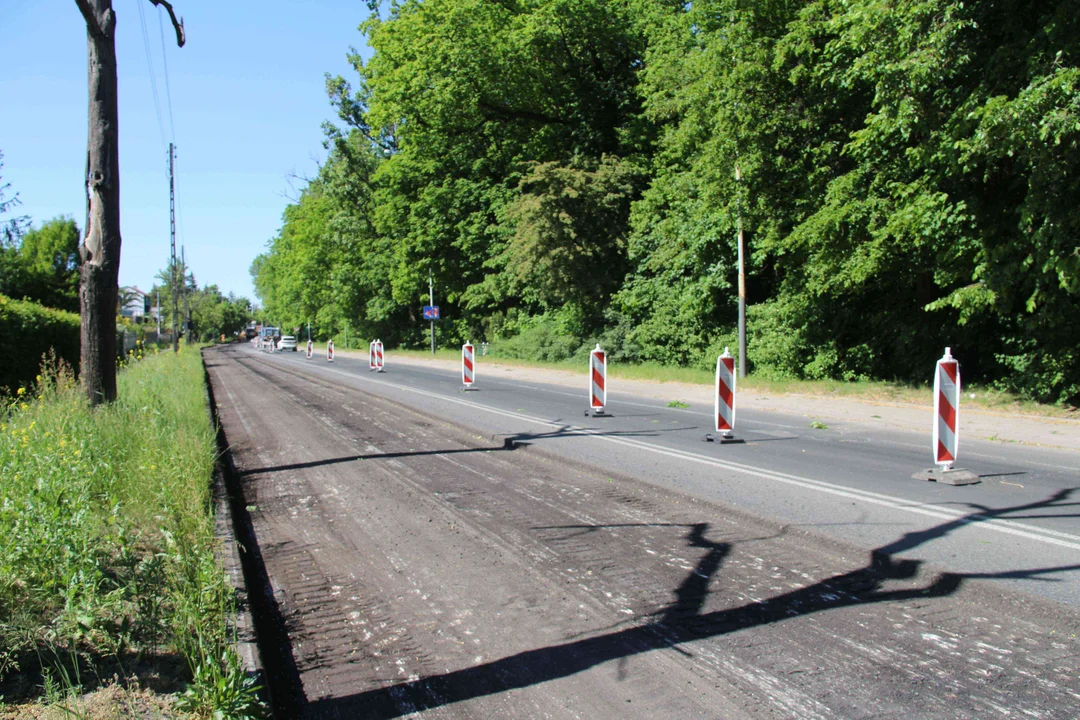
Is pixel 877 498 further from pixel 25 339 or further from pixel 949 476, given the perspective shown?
pixel 25 339

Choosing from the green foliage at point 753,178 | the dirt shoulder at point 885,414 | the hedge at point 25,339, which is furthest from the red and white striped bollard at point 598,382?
the hedge at point 25,339

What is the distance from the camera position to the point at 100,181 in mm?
9008

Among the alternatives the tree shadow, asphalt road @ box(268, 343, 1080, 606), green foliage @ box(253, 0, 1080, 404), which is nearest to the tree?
asphalt road @ box(268, 343, 1080, 606)

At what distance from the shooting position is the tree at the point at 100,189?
29.5 feet

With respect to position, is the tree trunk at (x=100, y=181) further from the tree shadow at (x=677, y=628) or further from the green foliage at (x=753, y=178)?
the green foliage at (x=753, y=178)

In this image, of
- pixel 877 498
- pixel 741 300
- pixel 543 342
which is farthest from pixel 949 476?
pixel 543 342

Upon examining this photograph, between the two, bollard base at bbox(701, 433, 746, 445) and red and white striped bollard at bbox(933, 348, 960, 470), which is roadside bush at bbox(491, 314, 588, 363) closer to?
bollard base at bbox(701, 433, 746, 445)

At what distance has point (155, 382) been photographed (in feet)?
49.0

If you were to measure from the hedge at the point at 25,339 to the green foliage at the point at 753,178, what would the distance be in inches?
672

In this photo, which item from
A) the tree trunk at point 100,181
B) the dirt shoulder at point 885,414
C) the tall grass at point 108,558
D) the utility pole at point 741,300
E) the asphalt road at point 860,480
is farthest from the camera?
the utility pole at point 741,300

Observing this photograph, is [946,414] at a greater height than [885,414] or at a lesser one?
greater

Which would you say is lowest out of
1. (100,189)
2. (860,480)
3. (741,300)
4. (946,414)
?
(860,480)

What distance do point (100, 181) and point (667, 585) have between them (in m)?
7.98

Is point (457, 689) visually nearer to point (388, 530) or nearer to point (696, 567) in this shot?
point (696, 567)
